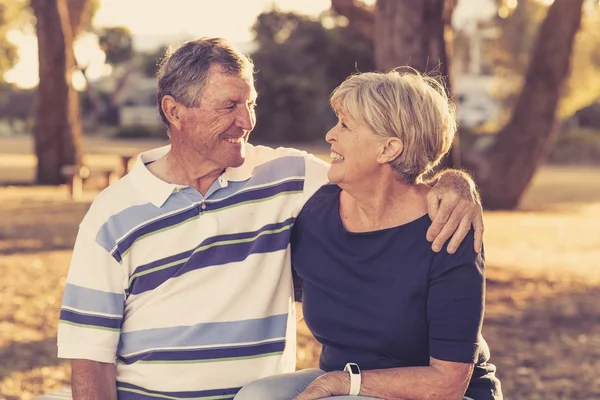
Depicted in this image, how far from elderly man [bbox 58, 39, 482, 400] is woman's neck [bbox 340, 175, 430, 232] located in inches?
3.1

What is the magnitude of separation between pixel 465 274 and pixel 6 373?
14.2 feet

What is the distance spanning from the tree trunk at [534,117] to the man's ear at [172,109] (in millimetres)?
12459

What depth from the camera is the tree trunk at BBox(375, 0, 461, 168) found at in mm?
9047

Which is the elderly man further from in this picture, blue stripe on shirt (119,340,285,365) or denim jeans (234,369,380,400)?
denim jeans (234,369,380,400)

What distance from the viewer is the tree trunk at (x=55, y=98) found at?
19.6 metres

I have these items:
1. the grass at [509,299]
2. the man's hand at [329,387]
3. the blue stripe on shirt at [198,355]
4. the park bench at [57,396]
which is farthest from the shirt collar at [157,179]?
the grass at [509,299]

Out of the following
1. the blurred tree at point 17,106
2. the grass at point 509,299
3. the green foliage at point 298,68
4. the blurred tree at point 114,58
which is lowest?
the blurred tree at point 17,106

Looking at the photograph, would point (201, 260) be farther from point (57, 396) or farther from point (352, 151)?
point (57, 396)

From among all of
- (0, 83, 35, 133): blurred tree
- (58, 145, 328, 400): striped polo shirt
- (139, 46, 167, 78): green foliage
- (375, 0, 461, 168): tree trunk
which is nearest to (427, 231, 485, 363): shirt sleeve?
(58, 145, 328, 400): striped polo shirt

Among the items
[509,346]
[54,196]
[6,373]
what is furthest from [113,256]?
[54,196]

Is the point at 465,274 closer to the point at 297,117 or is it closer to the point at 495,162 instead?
the point at 495,162

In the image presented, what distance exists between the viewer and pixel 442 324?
9.45ft

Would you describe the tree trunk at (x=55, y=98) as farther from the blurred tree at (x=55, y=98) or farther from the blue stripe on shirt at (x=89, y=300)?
the blue stripe on shirt at (x=89, y=300)

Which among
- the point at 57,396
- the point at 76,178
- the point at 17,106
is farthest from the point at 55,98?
the point at 17,106
